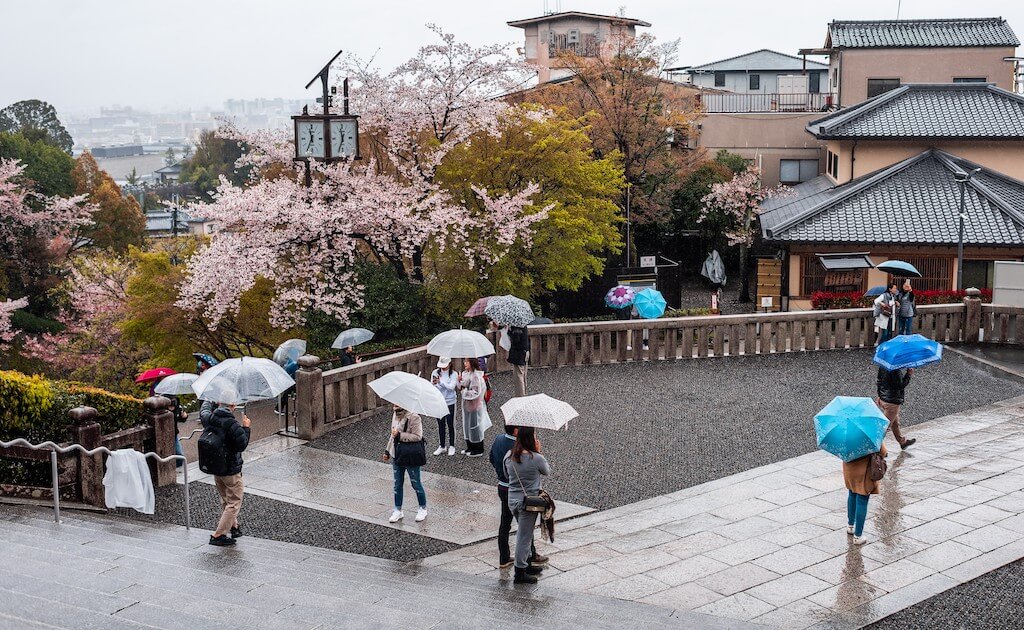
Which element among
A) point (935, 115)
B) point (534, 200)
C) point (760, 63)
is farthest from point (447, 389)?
point (760, 63)

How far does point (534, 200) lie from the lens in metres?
28.0

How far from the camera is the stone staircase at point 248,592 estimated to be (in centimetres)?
841

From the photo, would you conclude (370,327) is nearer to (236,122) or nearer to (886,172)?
(236,122)

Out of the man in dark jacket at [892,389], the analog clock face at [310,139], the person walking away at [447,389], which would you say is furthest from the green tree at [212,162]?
the man in dark jacket at [892,389]

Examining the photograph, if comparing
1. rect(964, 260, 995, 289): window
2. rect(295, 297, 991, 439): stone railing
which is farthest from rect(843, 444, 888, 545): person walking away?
rect(964, 260, 995, 289): window

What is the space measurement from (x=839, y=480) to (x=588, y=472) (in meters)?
3.46

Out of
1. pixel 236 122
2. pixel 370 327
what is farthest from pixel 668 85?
pixel 370 327

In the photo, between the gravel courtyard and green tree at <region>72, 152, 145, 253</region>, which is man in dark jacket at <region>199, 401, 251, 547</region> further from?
green tree at <region>72, 152, 145, 253</region>

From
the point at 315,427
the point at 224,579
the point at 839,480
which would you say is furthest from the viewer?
the point at 315,427

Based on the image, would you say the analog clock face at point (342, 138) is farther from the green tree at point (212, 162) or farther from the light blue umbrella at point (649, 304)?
the green tree at point (212, 162)

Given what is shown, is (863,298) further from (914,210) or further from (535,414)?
(535,414)

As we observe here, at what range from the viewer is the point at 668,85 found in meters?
42.2

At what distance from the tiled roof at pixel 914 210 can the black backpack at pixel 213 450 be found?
72.8 feet

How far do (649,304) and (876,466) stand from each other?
1586 centimetres
